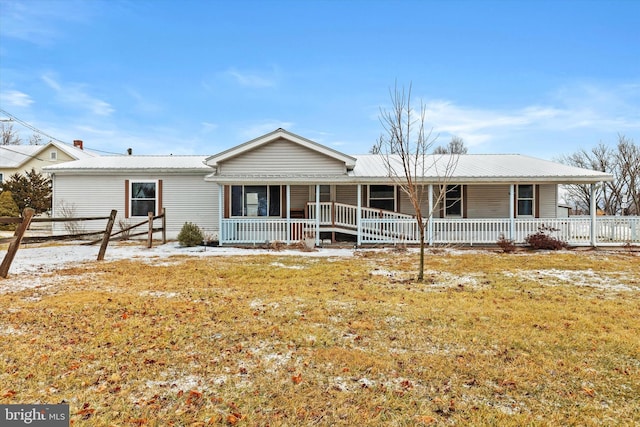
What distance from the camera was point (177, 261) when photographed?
34.6ft

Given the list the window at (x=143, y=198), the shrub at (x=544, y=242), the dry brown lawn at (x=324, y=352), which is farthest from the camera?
the window at (x=143, y=198)

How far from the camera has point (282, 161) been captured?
50.9 feet

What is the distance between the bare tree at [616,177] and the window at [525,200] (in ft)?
56.7

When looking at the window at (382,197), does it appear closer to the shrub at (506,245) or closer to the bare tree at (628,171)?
the shrub at (506,245)

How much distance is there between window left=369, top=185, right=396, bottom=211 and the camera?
16406 mm

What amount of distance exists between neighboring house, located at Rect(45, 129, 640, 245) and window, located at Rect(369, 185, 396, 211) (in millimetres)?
46

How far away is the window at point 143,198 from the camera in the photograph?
55.5 ft

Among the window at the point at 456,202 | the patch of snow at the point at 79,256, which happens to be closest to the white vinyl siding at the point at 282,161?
the patch of snow at the point at 79,256

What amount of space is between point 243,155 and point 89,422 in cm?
1358

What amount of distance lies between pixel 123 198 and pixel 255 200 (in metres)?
6.49

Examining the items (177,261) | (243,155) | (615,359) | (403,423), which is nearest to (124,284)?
(177,261)

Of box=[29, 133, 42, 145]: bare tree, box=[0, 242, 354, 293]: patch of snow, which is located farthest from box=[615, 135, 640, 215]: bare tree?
box=[29, 133, 42, 145]: bare tree

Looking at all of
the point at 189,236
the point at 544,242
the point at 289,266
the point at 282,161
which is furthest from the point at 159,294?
the point at 544,242

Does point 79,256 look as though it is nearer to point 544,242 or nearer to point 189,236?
point 189,236
